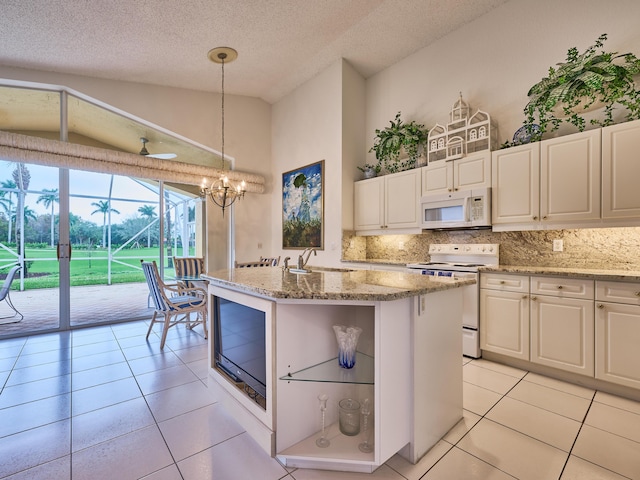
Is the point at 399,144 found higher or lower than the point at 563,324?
higher

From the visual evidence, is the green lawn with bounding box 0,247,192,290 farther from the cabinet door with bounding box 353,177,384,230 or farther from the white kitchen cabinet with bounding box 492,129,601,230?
the white kitchen cabinet with bounding box 492,129,601,230

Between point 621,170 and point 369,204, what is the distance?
2597mm

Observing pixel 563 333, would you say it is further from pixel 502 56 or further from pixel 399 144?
pixel 502 56

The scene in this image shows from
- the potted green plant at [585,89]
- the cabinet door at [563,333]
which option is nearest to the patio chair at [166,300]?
the cabinet door at [563,333]

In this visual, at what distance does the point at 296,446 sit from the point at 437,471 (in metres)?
0.74

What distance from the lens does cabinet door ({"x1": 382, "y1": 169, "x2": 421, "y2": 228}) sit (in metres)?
3.80

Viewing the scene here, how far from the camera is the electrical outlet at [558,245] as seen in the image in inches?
116

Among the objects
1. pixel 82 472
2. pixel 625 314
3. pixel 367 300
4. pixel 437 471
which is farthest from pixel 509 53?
pixel 82 472

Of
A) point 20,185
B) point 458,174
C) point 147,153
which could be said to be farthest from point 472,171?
point 20,185

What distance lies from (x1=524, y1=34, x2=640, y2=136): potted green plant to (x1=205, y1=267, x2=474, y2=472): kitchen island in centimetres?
217

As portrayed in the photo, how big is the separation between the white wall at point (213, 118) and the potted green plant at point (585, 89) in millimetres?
4272

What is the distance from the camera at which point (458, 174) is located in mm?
3377

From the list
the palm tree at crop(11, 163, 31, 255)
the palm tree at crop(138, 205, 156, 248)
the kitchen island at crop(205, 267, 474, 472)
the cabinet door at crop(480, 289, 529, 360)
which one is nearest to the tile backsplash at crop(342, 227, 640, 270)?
the cabinet door at crop(480, 289, 529, 360)

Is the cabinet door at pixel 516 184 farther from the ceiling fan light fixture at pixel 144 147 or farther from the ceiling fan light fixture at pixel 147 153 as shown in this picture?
the ceiling fan light fixture at pixel 144 147
